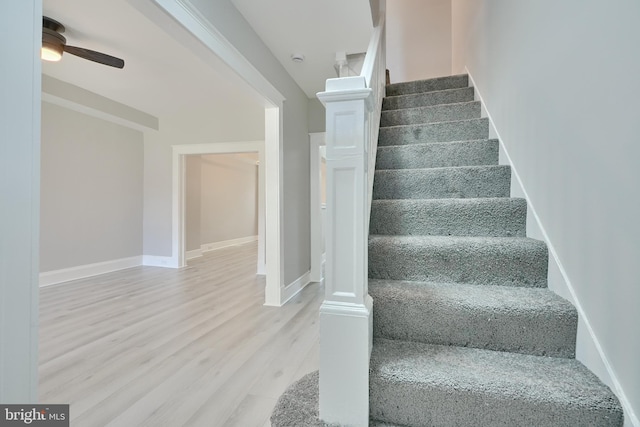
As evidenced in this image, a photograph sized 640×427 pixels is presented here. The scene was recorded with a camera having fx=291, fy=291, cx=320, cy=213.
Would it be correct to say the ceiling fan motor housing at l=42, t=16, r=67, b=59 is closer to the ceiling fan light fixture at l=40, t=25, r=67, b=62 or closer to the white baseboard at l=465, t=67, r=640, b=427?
the ceiling fan light fixture at l=40, t=25, r=67, b=62

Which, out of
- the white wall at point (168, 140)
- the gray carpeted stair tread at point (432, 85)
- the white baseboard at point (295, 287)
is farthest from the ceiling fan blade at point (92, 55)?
the white baseboard at point (295, 287)

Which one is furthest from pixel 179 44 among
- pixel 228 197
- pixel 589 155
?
pixel 228 197

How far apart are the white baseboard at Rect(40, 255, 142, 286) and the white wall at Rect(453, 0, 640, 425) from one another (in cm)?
490

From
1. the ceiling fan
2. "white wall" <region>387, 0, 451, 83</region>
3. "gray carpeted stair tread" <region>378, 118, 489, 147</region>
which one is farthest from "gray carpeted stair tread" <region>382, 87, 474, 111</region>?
the ceiling fan

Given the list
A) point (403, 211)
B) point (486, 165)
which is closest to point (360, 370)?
point (403, 211)

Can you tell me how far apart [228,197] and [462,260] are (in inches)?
277

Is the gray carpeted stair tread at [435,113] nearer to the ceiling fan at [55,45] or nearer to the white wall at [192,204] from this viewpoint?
the ceiling fan at [55,45]

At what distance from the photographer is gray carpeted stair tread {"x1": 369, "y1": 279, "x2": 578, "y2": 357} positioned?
1.05 m

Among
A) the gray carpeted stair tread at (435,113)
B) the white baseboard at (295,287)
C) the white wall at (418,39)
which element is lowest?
the white baseboard at (295,287)

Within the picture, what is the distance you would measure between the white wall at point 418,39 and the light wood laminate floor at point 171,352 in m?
3.27

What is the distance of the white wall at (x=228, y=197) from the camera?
6812 mm

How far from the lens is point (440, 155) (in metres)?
1.92

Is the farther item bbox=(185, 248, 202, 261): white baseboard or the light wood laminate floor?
bbox=(185, 248, 202, 261): white baseboard

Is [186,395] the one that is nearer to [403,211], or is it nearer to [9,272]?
[9,272]
